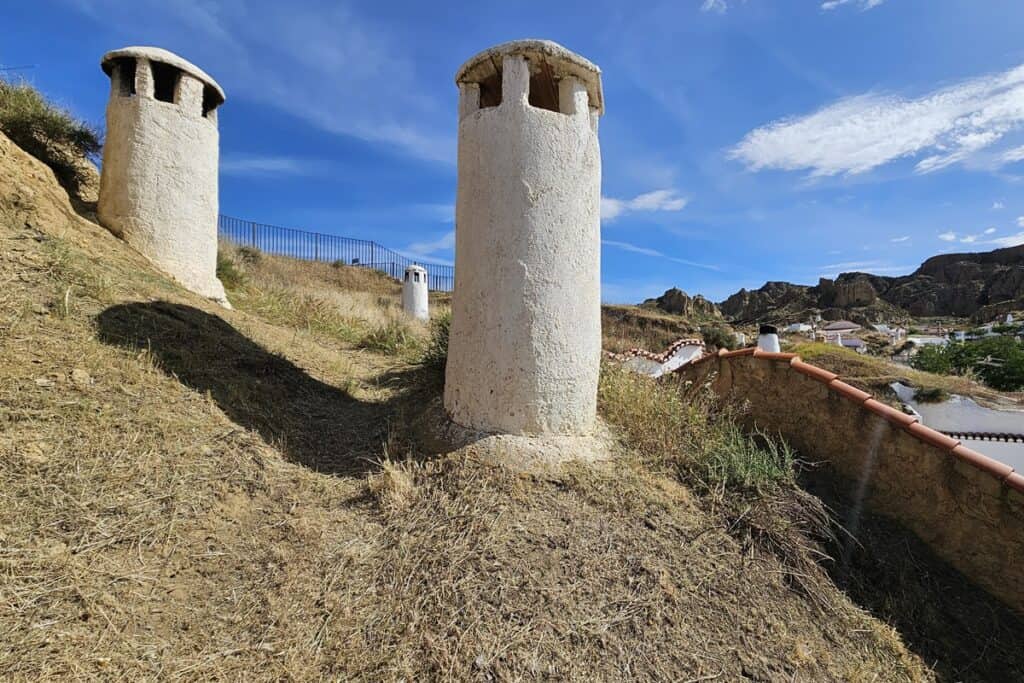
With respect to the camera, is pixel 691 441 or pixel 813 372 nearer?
pixel 691 441

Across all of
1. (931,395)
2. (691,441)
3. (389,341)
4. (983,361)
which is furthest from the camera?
(983,361)

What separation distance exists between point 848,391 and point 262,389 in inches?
192

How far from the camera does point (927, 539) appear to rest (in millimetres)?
3574

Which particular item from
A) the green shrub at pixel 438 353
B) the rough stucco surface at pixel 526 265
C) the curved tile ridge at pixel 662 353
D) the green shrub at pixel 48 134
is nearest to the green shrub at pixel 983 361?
the curved tile ridge at pixel 662 353

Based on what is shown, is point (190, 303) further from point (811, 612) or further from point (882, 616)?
point (882, 616)

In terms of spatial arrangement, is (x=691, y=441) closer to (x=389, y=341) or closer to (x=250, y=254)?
(x=389, y=341)

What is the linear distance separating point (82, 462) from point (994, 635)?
5.45 metres

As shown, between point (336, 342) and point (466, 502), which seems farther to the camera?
point (336, 342)

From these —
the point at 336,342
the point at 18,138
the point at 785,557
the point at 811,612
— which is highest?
the point at 18,138

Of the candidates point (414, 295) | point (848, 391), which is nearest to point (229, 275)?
point (414, 295)

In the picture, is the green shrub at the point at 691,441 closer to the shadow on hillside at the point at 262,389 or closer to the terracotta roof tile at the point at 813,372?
the terracotta roof tile at the point at 813,372

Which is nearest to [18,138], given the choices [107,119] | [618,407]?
[107,119]

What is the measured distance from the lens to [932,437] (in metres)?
3.53

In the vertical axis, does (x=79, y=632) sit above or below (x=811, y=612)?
above
